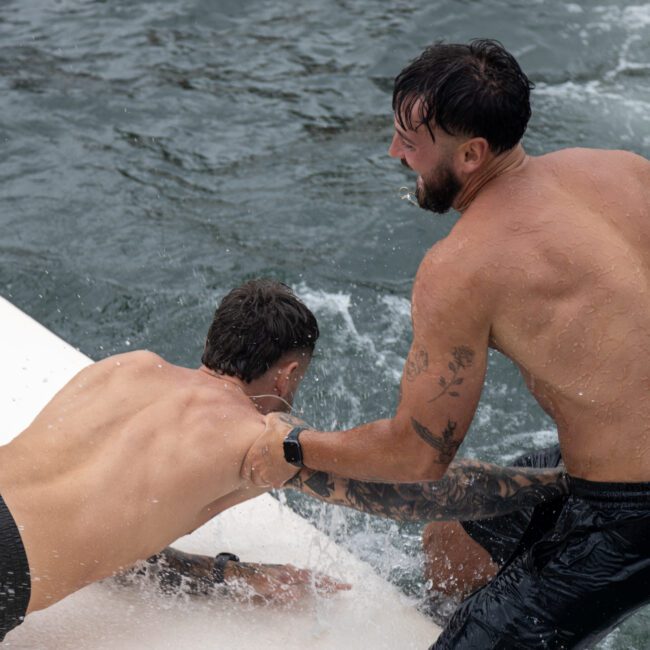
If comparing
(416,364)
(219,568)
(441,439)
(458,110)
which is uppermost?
(458,110)

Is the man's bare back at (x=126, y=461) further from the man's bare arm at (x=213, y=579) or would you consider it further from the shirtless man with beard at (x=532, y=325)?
the shirtless man with beard at (x=532, y=325)

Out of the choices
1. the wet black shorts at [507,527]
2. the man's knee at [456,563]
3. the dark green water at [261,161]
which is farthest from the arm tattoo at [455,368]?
the dark green water at [261,161]

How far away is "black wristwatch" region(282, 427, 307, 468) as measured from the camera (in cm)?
310

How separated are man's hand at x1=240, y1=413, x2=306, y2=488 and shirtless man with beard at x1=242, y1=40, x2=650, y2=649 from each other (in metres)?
0.21

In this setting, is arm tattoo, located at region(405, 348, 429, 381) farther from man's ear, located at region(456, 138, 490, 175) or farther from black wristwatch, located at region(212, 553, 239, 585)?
black wristwatch, located at region(212, 553, 239, 585)

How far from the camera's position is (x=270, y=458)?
3.11 m

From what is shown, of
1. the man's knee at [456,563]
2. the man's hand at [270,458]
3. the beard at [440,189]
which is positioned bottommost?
the man's knee at [456,563]

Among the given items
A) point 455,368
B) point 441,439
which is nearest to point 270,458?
point 441,439

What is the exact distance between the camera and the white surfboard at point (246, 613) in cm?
324

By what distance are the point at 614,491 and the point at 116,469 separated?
1306mm

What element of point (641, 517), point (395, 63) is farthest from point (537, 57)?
point (641, 517)

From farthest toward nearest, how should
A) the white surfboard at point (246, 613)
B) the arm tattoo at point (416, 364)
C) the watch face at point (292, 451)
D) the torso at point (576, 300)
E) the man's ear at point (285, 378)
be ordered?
the man's ear at point (285, 378), the white surfboard at point (246, 613), the watch face at point (292, 451), the arm tattoo at point (416, 364), the torso at point (576, 300)

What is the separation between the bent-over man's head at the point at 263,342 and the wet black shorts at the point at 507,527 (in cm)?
74

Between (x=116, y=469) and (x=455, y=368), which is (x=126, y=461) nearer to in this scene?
(x=116, y=469)
